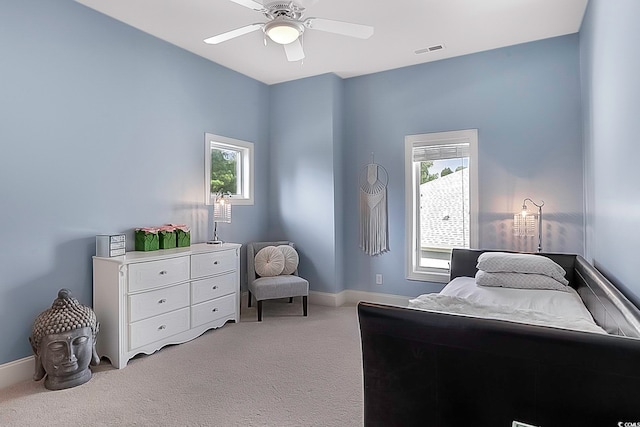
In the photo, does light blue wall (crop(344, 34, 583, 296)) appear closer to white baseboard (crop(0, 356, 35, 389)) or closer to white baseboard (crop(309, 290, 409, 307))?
white baseboard (crop(309, 290, 409, 307))

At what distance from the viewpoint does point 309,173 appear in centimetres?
478

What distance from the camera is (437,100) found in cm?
426

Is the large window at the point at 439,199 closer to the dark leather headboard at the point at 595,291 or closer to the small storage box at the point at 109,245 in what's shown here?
the dark leather headboard at the point at 595,291

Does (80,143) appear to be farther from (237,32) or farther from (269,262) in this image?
(269,262)

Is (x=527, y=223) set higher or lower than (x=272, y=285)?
higher

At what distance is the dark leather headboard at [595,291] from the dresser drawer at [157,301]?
2.62 meters

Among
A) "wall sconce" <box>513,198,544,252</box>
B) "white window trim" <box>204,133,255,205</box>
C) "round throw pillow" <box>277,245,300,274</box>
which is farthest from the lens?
"round throw pillow" <box>277,245,300,274</box>

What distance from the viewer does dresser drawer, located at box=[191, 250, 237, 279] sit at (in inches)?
138

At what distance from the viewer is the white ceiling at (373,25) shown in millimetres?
3039

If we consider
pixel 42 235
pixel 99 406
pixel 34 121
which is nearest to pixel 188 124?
pixel 34 121

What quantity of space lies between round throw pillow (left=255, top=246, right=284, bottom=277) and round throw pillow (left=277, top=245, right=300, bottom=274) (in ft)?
0.25

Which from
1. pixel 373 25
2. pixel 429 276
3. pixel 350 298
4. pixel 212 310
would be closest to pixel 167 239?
pixel 212 310

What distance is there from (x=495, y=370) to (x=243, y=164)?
401cm

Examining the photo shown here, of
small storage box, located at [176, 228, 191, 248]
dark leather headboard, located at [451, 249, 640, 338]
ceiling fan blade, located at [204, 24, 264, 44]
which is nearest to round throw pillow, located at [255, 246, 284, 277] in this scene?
small storage box, located at [176, 228, 191, 248]
